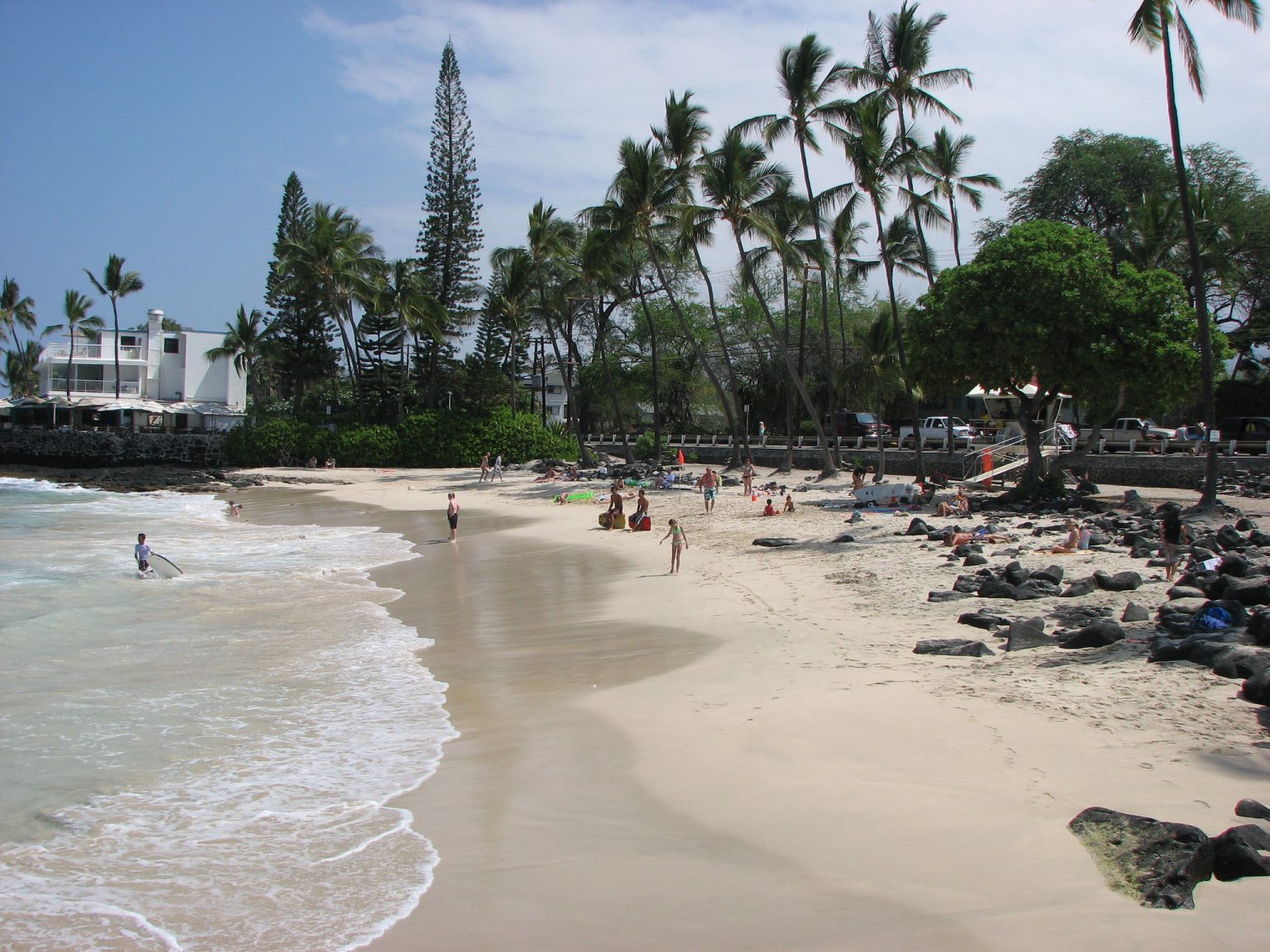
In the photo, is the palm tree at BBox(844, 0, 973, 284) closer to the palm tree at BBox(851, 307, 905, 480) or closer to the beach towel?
the palm tree at BBox(851, 307, 905, 480)

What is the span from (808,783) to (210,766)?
4.04 metres

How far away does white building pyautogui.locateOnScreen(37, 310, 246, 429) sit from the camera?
5478 cm

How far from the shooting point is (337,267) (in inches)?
1715

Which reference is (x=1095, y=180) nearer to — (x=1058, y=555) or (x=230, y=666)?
(x=1058, y=555)

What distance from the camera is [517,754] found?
→ 6.39m

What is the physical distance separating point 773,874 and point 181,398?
2337 inches

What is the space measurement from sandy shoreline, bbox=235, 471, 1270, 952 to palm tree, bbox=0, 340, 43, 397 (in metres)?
75.4

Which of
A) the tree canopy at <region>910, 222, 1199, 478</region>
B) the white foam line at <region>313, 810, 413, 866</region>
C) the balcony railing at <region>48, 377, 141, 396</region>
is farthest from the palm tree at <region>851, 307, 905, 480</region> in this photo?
the balcony railing at <region>48, 377, 141, 396</region>

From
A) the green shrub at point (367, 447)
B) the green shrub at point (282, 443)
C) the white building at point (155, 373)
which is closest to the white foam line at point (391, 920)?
the green shrub at point (367, 447)

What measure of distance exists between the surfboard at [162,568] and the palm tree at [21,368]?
66481 millimetres

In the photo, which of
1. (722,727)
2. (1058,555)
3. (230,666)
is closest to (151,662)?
(230,666)

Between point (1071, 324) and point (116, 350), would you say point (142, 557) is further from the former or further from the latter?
point (116, 350)

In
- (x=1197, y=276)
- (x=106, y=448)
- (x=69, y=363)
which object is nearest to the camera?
(x=1197, y=276)

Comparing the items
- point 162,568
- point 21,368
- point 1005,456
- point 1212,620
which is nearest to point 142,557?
point 162,568
